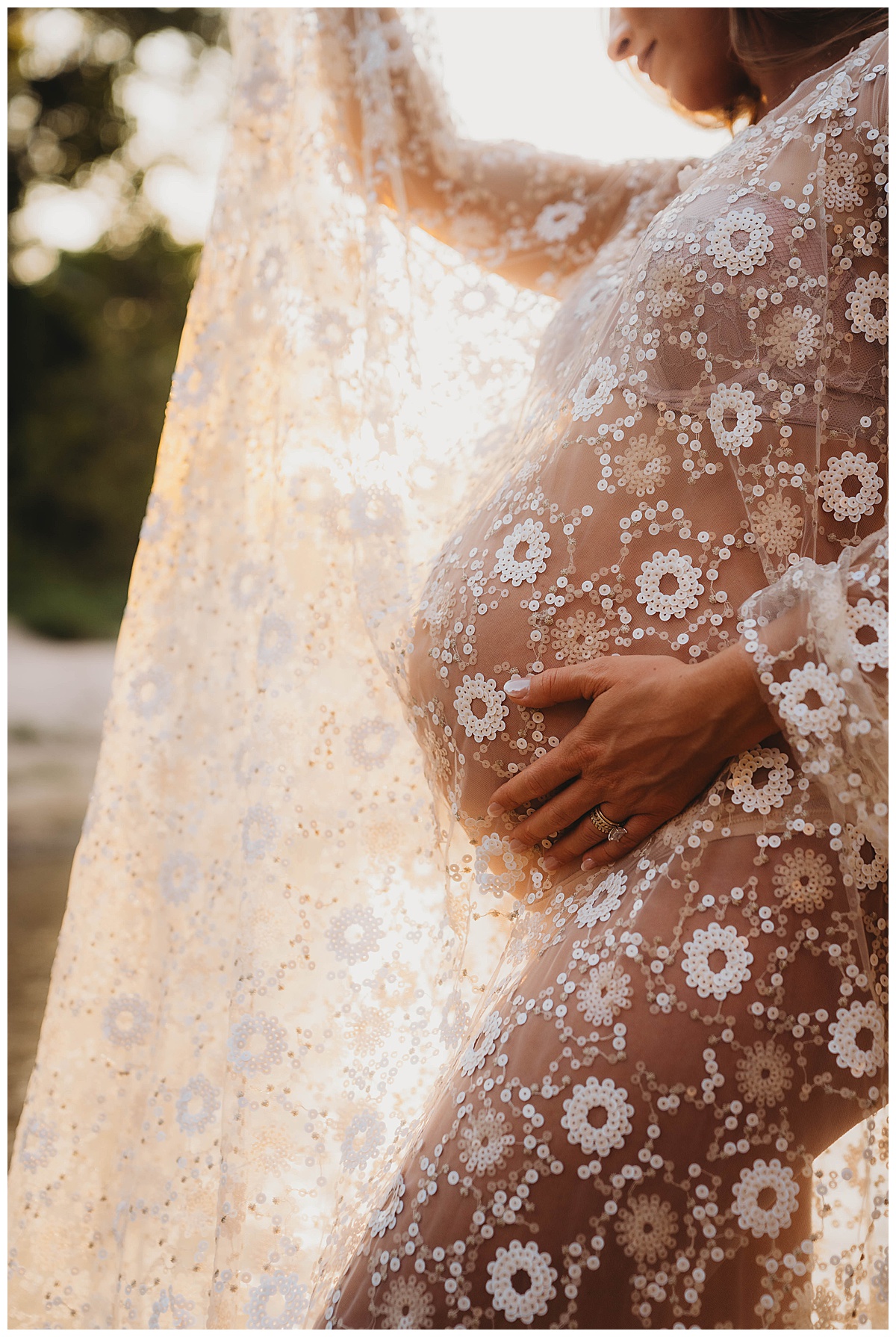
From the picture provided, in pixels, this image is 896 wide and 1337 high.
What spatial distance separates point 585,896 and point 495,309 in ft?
2.34

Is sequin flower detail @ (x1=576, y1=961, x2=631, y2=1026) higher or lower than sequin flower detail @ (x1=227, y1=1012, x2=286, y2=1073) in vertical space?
lower

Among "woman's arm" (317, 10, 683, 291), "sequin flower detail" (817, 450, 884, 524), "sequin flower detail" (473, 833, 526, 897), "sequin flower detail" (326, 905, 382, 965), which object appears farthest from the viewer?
"woman's arm" (317, 10, 683, 291)

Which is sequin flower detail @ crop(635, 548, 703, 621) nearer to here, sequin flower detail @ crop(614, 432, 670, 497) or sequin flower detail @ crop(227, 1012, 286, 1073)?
sequin flower detail @ crop(614, 432, 670, 497)

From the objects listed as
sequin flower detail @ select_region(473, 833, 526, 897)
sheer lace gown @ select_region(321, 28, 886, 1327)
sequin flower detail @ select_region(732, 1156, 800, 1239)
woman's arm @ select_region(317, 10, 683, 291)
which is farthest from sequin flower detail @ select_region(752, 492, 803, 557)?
woman's arm @ select_region(317, 10, 683, 291)

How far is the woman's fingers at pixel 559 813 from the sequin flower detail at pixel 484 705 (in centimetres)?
8

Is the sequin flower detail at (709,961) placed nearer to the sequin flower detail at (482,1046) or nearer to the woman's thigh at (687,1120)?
the woman's thigh at (687,1120)

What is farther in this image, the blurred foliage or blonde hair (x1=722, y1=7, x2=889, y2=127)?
the blurred foliage

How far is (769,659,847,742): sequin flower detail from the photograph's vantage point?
24.5 inches

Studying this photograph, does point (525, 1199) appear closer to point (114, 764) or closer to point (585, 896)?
point (585, 896)

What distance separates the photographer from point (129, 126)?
7.52 m

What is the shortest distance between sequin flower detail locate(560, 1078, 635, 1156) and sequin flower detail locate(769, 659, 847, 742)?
0.91 feet

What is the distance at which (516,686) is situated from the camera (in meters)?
0.79

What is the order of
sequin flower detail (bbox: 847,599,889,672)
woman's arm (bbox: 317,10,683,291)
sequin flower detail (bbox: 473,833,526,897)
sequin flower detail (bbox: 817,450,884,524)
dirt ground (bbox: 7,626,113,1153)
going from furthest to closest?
dirt ground (bbox: 7,626,113,1153) → woman's arm (bbox: 317,10,683,291) → sequin flower detail (bbox: 473,833,526,897) → sequin flower detail (bbox: 817,450,884,524) → sequin flower detail (bbox: 847,599,889,672)

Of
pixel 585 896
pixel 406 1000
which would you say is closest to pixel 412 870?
pixel 406 1000
